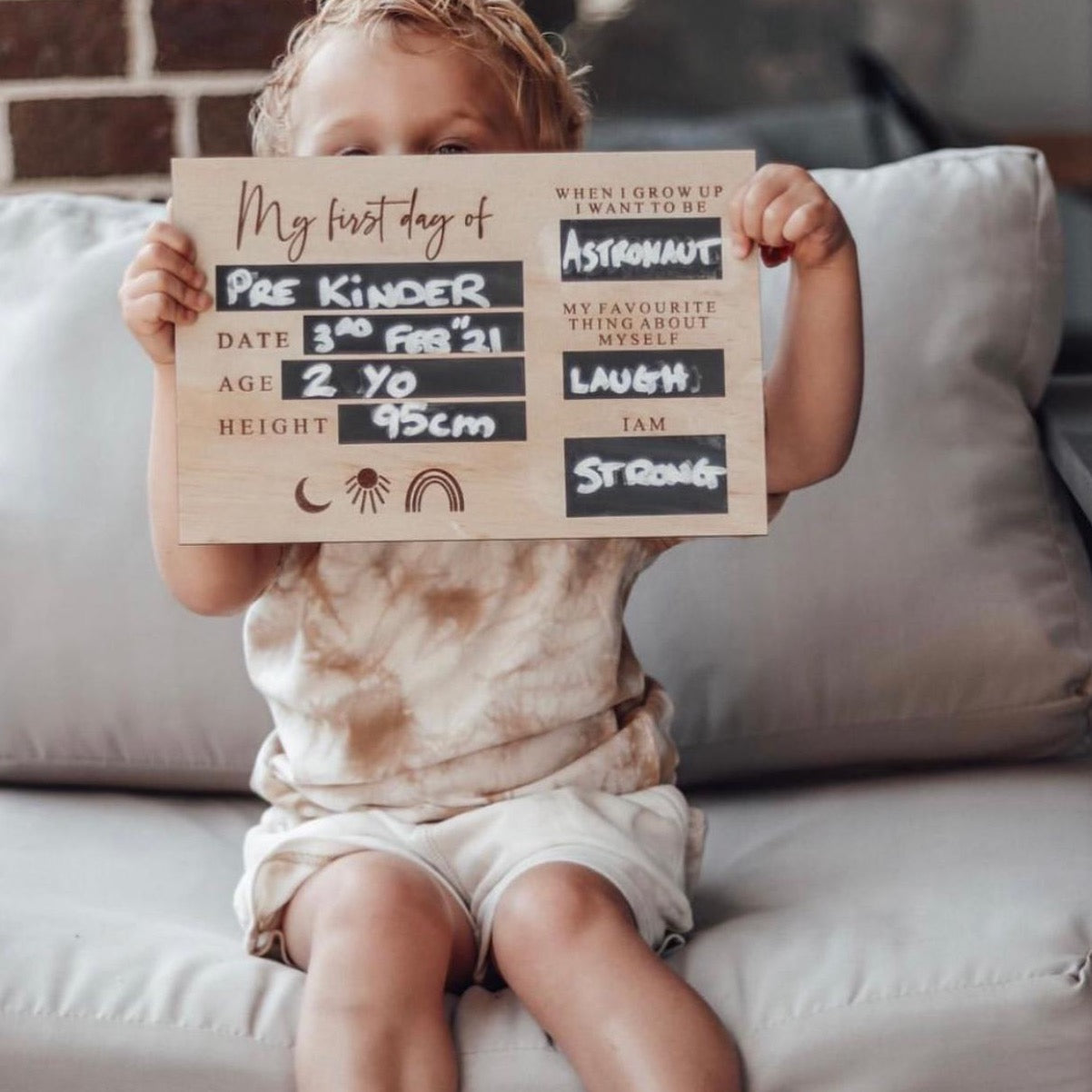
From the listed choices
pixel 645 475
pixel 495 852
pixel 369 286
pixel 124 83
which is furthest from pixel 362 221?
pixel 124 83

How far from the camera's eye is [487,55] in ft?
3.89

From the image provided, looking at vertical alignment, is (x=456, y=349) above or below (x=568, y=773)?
above

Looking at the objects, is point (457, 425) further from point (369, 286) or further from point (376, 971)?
point (376, 971)

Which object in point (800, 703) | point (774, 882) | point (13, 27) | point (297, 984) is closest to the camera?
point (297, 984)

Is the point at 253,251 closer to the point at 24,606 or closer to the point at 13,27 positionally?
the point at 24,606

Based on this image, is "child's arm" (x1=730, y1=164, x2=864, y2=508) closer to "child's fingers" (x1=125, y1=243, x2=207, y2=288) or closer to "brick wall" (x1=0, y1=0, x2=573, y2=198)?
"child's fingers" (x1=125, y1=243, x2=207, y2=288)

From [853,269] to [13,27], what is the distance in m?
1.13

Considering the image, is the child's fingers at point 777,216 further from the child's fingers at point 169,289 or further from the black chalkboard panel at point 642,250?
the child's fingers at point 169,289

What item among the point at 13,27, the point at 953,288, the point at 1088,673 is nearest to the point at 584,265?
the point at 953,288

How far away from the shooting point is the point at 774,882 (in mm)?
1178

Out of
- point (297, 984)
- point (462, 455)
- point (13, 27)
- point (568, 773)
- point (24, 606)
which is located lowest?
point (297, 984)

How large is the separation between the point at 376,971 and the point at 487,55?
2.14 ft

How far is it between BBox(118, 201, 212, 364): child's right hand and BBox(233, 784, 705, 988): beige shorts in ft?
1.20

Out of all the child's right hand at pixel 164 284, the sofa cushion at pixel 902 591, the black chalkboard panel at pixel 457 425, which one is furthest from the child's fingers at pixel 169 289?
the sofa cushion at pixel 902 591
